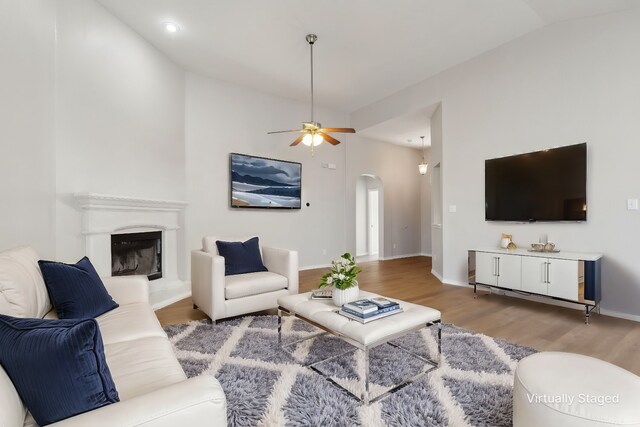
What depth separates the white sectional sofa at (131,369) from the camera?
810 mm

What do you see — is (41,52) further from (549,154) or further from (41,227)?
(549,154)

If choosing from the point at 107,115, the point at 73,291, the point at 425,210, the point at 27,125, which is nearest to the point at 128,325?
the point at 73,291

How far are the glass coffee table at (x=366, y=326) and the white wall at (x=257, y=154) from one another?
9.77 ft

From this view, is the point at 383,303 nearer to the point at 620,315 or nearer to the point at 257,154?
the point at 620,315

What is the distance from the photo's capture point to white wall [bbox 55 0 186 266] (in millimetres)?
2809

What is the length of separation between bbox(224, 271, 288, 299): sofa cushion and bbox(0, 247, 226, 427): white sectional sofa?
0.77 meters

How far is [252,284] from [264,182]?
2.66 meters

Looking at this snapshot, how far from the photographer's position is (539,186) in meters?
3.71

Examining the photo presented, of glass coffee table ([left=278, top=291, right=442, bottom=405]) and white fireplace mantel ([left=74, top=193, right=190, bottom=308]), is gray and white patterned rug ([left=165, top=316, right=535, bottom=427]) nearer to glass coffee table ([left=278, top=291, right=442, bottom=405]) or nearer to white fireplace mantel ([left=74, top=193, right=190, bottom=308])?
glass coffee table ([left=278, top=291, right=442, bottom=405])

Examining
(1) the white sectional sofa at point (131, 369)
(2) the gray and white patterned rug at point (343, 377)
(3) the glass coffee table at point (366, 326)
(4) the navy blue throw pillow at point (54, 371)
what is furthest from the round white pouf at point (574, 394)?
(4) the navy blue throw pillow at point (54, 371)

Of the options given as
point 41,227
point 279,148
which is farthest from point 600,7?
point 41,227

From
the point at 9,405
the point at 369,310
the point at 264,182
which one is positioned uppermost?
the point at 264,182

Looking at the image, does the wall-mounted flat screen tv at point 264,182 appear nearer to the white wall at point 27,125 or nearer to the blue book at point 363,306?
the white wall at point 27,125

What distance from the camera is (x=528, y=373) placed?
1341mm
